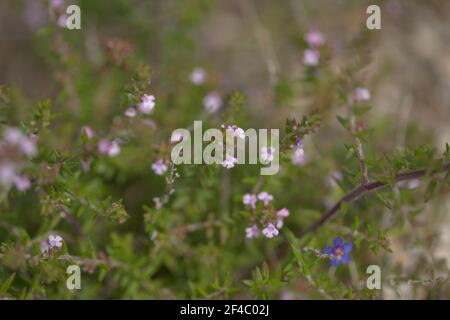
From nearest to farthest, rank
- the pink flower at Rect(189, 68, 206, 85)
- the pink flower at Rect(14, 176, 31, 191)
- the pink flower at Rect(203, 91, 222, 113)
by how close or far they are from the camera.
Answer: the pink flower at Rect(14, 176, 31, 191)
the pink flower at Rect(203, 91, 222, 113)
the pink flower at Rect(189, 68, 206, 85)

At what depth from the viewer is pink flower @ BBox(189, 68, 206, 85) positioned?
15.1ft

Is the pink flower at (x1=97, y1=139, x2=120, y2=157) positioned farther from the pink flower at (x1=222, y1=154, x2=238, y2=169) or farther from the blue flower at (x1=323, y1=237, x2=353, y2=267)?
the blue flower at (x1=323, y1=237, x2=353, y2=267)

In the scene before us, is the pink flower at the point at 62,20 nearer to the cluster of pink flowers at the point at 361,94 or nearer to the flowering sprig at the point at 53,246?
the flowering sprig at the point at 53,246

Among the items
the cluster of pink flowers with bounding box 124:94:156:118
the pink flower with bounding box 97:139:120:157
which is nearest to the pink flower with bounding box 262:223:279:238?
the cluster of pink flowers with bounding box 124:94:156:118

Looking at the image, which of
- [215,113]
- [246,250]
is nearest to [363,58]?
[215,113]

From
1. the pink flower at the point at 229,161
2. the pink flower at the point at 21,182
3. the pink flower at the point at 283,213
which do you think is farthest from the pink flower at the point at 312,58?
the pink flower at the point at 21,182

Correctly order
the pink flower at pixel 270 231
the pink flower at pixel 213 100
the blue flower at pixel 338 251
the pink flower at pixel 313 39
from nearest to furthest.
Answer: the pink flower at pixel 270 231
the blue flower at pixel 338 251
the pink flower at pixel 313 39
the pink flower at pixel 213 100

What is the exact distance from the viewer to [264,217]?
3.01 m

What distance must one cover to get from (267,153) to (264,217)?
0.38 m

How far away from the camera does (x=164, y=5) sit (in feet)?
17.3

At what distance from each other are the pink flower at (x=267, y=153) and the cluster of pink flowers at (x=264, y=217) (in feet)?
0.80

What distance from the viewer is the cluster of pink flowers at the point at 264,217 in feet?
9.74

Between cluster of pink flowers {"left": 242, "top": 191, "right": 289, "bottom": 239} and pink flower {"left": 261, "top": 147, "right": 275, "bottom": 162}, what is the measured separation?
→ 9.7 inches
